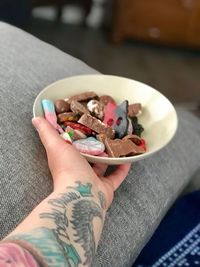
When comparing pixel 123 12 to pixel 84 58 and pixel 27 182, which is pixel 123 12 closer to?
pixel 84 58

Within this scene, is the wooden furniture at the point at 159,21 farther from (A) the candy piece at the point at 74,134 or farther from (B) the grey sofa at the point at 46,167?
(A) the candy piece at the point at 74,134

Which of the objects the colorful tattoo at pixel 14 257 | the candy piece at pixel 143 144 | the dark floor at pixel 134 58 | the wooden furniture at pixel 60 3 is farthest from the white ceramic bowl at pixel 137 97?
the wooden furniture at pixel 60 3

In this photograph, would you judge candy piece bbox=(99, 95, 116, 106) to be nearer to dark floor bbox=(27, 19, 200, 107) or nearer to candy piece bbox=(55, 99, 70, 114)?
candy piece bbox=(55, 99, 70, 114)

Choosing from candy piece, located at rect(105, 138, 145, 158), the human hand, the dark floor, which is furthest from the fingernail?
the dark floor

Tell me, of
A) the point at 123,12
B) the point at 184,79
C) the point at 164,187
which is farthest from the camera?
the point at 123,12

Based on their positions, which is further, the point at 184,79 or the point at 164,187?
the point at 184,79

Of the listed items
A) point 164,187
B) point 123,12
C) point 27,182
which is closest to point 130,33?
point 123,12

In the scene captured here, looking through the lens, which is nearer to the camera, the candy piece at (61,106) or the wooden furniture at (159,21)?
the candy piece at (61,106)
